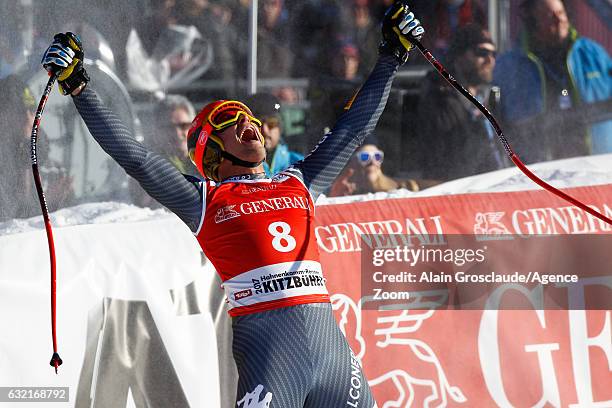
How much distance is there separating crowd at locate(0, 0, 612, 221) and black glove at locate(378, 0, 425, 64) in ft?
5.41

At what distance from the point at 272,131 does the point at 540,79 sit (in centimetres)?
156

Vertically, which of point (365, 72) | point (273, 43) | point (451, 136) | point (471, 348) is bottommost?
point (471, 348)

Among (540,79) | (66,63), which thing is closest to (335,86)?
(540,79)

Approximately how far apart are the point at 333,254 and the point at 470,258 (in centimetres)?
71

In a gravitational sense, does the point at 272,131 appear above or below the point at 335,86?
below

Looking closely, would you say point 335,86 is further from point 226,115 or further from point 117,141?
point 117,141

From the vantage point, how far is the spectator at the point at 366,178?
5207mm

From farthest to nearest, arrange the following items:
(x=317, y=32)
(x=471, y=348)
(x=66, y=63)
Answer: (x=317, y=32), (x=471, y=348), (x=66, y=63)

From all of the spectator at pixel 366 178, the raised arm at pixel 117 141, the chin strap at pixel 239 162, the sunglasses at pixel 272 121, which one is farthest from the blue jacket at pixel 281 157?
the raised arm at pixel 117 141

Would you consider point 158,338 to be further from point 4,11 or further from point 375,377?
point 4,11

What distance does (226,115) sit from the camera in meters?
3.67

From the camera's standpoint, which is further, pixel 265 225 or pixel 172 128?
pixel 172 128

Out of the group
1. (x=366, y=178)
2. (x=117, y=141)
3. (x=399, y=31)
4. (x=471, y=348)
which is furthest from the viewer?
(x=366, y=178)

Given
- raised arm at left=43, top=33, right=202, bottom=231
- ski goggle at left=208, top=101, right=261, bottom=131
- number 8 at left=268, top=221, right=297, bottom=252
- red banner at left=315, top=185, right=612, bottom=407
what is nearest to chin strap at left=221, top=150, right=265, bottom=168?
ski goggle at left=208, top=101, right=261, bottom=131
